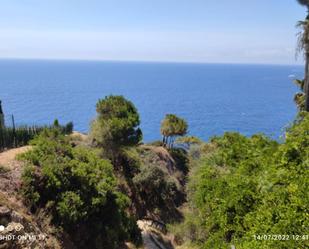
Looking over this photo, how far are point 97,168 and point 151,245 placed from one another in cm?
599

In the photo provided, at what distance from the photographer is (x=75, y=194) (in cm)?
1478

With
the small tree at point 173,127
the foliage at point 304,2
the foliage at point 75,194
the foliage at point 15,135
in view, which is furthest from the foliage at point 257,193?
the small tree at point 173,127

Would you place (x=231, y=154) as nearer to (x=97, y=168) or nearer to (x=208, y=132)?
(x=97, y=168)

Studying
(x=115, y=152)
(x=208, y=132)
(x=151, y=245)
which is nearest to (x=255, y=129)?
(x=208, y=132)

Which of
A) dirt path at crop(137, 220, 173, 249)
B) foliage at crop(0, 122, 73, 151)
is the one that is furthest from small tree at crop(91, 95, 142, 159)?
dirt path at crop(137, 220, 173, 249)

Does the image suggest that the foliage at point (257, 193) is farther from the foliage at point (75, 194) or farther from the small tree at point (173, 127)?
the small tree at point (173, 127)

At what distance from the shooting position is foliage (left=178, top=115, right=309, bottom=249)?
8383 millimetres

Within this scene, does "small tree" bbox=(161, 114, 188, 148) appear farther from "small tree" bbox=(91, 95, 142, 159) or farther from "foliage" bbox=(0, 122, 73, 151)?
"foliage" bbox=(0, 122, 73, 151)

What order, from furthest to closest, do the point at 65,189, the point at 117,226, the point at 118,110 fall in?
1. the point at 118,110
2. the point at 117,226
3. the point at 65,189

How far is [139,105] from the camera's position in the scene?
131 m

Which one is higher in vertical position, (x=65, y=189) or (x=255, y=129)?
(x=65, y=189)

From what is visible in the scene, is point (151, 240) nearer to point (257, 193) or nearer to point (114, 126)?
point (114, 126)

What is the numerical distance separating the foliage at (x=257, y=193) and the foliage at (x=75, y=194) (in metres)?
3.94

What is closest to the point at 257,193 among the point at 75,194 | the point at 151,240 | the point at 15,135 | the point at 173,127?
the point at 75,194
